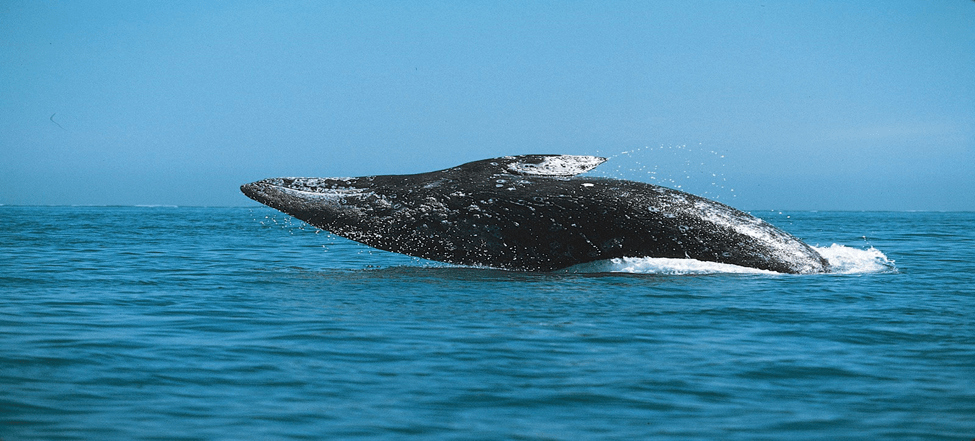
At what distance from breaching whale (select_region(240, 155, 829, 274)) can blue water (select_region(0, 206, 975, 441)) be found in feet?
1.14

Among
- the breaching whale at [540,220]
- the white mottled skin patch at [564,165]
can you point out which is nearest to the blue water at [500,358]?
the breaching whale at [540,220]

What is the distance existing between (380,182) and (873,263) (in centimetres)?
826

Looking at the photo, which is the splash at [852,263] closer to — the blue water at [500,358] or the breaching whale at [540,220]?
the blue water at [500,358]

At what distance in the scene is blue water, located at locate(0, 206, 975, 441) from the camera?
4.64 metres

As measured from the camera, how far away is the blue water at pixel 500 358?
4.64 metres

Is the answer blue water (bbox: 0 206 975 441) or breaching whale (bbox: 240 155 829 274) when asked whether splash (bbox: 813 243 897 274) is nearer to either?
blue water (bbox: 0 206 975 441)

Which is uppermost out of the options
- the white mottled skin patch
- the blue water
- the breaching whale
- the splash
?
the white mottled skin patch

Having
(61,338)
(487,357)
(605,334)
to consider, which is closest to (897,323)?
(605,334)

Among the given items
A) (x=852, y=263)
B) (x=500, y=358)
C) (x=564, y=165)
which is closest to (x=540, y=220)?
(x=564, y=165)

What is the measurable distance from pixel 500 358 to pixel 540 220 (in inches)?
195

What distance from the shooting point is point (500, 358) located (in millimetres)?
6207

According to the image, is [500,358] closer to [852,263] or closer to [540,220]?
[540,220]

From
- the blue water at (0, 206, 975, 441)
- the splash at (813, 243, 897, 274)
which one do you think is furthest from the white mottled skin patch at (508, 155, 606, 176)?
the splash at (813, 243, 897, 274)

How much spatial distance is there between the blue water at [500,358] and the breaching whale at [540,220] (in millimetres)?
349
